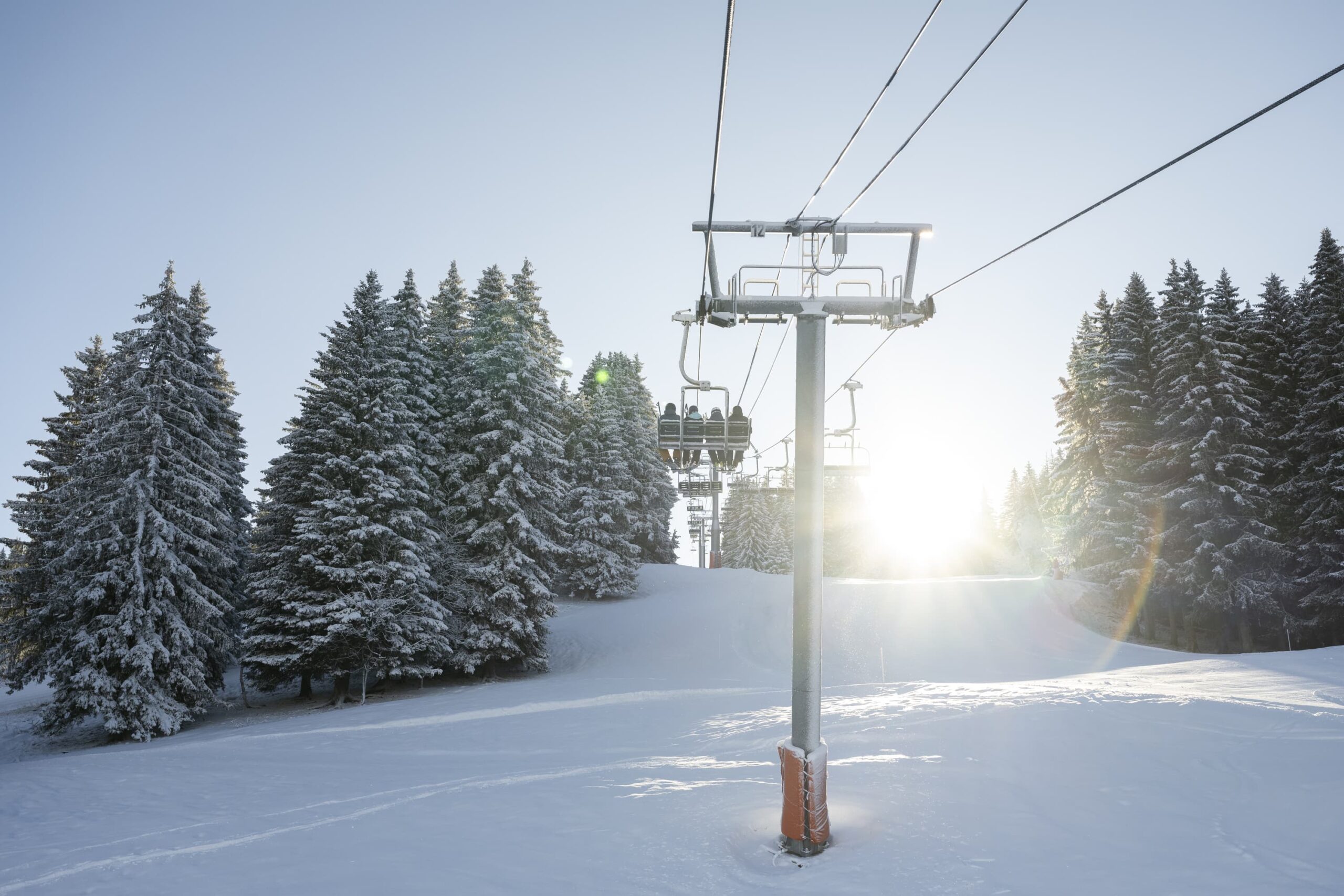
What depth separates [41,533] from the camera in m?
23.4

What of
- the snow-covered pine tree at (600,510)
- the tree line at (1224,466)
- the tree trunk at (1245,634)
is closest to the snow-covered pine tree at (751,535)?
the snow-covered pine tree at (600,510)

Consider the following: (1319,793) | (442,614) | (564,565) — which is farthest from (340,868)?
(564,565)

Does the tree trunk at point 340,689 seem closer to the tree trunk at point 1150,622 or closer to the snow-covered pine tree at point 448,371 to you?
the snow-covered pine tree at point 448,371

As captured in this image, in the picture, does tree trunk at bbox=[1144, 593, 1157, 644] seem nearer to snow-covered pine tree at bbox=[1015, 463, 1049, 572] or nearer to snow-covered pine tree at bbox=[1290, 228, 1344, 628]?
snow-covered pine tree at bbox=[1290, 228, 1344, 628]

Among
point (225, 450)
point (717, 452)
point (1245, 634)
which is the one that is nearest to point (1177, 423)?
point (1245, 634)

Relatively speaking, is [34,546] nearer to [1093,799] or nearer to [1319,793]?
[1093,799]

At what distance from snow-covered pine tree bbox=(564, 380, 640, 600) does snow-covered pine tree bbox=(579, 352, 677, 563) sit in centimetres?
148

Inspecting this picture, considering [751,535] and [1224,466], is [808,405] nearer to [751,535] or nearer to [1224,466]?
[1224,466]

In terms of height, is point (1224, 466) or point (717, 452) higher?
point (1224, 466)

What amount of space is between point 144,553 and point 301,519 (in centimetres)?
433

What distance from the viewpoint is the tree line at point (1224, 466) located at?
89.2 ft

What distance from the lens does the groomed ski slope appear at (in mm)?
7348

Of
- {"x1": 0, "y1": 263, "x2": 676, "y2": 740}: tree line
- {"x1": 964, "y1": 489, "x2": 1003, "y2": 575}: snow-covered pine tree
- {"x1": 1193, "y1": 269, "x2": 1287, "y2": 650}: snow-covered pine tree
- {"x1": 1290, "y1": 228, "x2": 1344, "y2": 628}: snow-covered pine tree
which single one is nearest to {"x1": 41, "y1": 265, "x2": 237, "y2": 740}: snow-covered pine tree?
{"x1": 0, "y1": 263, "x2": 676, "y2": 740}: tree line

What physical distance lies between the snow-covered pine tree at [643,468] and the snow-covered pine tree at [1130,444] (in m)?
24.5
